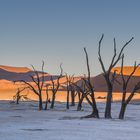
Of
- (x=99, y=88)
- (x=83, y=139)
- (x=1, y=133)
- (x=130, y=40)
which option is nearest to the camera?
(x=83, y=139)

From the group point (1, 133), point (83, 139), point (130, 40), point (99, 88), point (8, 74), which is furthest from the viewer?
point (8, 74)

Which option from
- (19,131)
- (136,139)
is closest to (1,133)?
(19,131)

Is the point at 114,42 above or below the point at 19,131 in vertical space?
above

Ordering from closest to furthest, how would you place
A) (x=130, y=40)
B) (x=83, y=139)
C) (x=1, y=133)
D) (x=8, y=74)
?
(x=83, y=139) → (x=1, y=133) → (x=130, y=40) → (x=8, y=74)

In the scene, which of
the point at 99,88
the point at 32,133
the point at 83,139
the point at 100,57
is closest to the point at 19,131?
the point at 32,133

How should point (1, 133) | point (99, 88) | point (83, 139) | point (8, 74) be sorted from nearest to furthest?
point (83, 139) < point (1, 133) < point (99, 88) < point (8, 74)

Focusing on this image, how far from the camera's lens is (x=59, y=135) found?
11.4 meters

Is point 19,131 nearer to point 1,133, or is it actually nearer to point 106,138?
point 1,133

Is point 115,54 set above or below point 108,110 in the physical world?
above

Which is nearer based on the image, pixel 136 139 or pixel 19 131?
pixel 136 139

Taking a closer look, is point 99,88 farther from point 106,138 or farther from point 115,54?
point 106,138

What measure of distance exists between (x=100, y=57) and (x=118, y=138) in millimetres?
9489

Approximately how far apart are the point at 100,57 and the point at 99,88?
66.5m

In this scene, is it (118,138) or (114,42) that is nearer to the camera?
(118,138)
